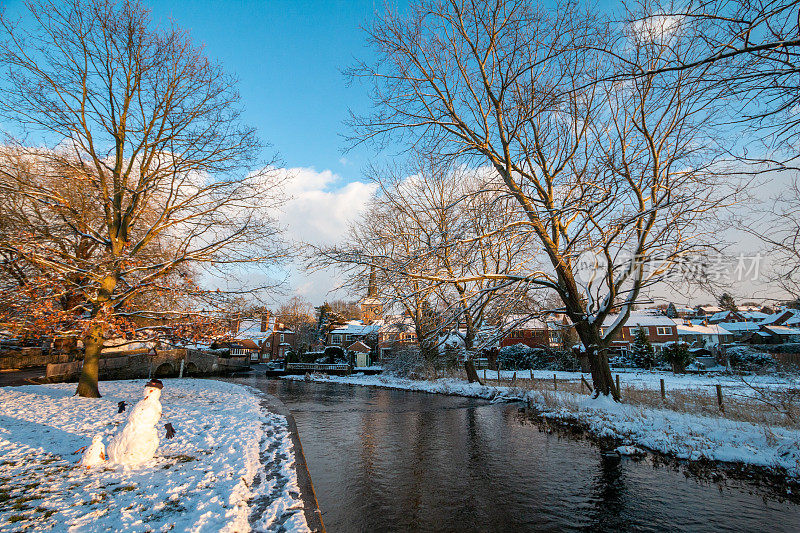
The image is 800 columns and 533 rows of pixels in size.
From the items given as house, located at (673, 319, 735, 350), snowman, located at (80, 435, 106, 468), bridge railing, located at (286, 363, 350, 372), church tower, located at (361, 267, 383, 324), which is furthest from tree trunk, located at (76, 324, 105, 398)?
house, located at (673, 319, 735, 350)

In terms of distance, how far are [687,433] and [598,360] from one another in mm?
3218

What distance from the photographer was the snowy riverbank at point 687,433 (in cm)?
712

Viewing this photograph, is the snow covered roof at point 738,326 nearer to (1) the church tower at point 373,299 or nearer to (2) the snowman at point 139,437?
(1) the church tower at point 373,299

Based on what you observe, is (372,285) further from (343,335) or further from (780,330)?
(780,330)

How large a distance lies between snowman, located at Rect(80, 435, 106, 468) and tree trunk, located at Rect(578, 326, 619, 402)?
11.7 meters

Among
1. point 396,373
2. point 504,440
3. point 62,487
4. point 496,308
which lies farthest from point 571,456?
point 396,373

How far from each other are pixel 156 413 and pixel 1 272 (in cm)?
1123

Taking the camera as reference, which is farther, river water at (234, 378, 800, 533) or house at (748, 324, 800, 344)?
house at (748, 324, 800, 344)

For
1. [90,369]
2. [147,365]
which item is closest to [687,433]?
[90,369]

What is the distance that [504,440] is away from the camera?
31.1 feet

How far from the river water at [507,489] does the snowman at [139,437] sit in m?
2.64

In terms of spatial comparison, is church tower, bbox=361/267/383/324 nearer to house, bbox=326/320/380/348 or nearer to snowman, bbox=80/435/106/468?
snowman, bbox=80/435/106/468

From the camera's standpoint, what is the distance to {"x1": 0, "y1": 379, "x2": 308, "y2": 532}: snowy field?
3.67 meters

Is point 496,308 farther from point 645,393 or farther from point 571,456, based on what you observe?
point 645,393
